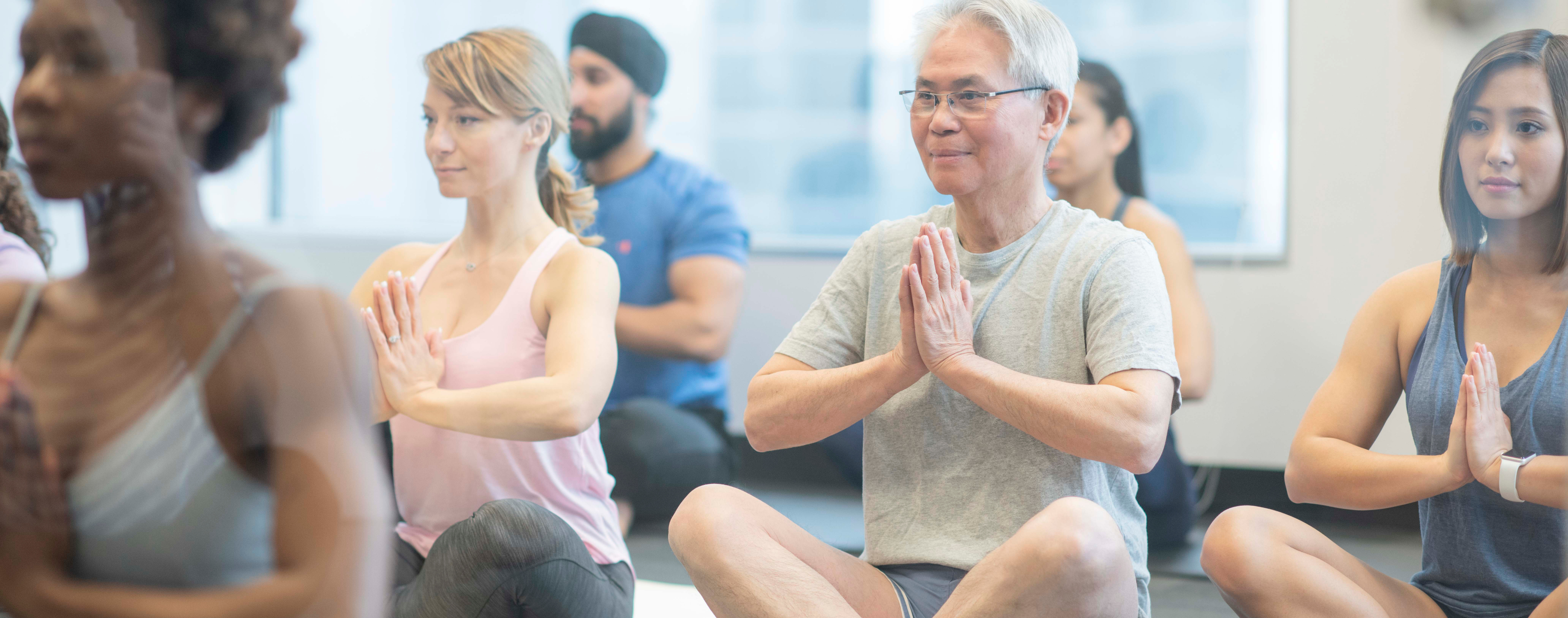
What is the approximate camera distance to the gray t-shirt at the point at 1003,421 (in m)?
1.18

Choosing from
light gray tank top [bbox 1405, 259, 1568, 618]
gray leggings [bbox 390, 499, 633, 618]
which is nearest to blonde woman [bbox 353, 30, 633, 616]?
gray leggings [bbox 390, 499, 633, 618]

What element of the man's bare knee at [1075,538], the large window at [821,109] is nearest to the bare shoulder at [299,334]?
the man's bare knee at [1075,538]

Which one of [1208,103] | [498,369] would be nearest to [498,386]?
[498,369]

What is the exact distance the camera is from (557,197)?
160cm

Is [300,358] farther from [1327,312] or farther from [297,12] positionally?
[1327,312]

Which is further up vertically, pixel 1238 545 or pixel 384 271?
pixel 384 271

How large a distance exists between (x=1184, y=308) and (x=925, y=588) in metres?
1.24

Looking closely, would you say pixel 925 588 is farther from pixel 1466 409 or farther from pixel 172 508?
pixel 172 508

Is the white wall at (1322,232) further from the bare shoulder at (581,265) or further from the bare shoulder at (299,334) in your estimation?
the bare shoulder at (299,334)

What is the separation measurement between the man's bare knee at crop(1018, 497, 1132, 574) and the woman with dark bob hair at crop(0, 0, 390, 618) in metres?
0.68

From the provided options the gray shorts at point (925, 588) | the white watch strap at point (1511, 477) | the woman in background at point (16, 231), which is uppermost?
the woman in background at point (16, 231)

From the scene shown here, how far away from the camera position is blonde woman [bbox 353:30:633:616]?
4.00ft

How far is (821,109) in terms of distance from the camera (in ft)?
10.3

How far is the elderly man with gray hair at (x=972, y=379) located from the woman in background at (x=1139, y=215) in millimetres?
927
